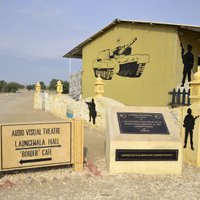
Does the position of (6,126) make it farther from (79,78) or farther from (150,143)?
(79,78)

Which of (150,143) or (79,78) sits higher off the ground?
(79,78)

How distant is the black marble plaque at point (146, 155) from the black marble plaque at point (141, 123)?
452 millimetres

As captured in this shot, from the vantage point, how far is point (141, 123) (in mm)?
7191

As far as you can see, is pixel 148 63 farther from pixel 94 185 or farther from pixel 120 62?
pixel 94 185

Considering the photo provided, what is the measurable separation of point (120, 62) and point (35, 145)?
10.1 meters

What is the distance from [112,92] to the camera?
16.5 m

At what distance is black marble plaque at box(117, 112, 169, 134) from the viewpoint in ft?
23.1

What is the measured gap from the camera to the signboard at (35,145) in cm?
620

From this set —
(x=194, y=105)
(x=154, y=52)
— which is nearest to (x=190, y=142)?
(x=194, y=105)

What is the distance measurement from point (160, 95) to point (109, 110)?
6.48 meters

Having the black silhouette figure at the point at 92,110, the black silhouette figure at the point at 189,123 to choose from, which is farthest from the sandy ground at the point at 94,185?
the black silhouette figure at the point at 92,110

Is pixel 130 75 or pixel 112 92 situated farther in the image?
pixel 112 92

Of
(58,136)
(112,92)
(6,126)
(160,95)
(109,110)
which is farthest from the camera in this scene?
(112,92)

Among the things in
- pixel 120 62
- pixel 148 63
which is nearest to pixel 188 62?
pixel 148 63
